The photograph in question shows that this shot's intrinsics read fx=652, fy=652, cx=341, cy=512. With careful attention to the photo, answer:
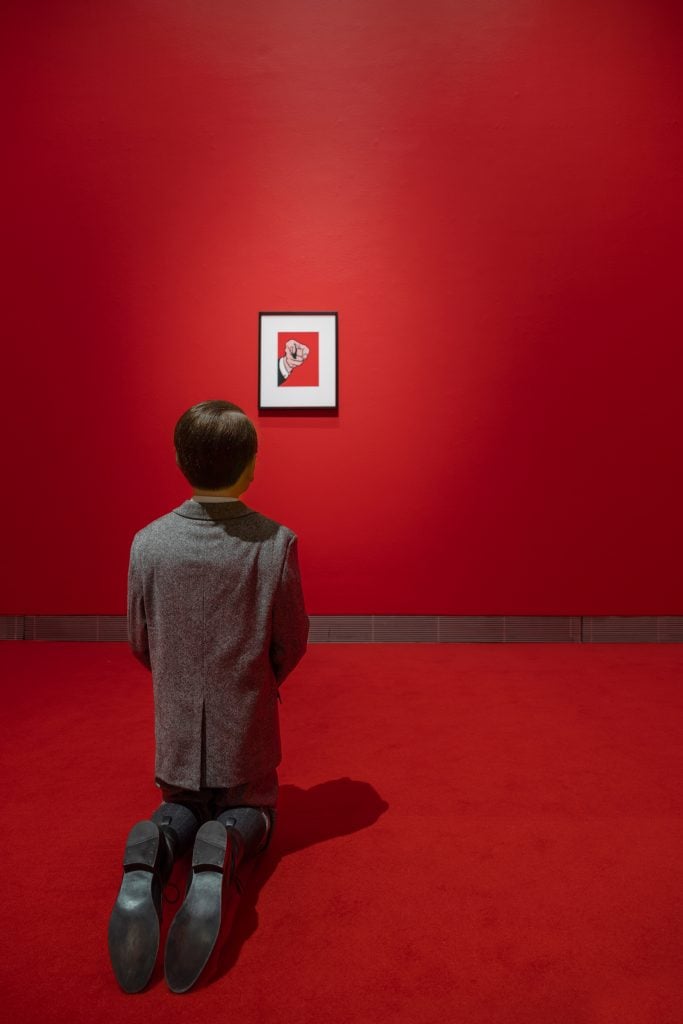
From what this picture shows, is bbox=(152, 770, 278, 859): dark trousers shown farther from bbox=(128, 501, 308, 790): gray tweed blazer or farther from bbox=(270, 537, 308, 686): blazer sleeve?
bbox=(270, 537, 308, 686): blazer sleeve

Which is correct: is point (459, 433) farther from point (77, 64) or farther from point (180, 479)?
point (77, 64)

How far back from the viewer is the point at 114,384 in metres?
3.82

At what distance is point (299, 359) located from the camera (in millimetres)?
3793

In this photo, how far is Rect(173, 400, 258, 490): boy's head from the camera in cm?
140

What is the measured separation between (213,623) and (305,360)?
2629mm

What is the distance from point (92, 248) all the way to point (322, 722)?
2987 mm

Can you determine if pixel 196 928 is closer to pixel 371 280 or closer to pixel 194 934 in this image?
pixel 194 934

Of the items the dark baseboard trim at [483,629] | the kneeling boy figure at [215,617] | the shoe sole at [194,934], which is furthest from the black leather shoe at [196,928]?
the dark baseboard trim at [483,629]

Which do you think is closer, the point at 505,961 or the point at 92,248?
the point at 505,961

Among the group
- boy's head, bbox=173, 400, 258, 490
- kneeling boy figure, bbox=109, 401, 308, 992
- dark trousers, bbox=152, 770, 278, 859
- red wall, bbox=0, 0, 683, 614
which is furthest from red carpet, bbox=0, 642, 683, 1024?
red wall, bbox=0, 0, 683, 614

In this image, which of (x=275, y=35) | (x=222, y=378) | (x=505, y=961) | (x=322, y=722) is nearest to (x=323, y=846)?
(x=505, y=961)

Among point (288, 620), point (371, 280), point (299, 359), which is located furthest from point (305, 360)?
point (288, 620)

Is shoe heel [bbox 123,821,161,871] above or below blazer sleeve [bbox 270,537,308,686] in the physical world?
below

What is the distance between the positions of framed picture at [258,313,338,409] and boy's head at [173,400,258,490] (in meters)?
2.39
